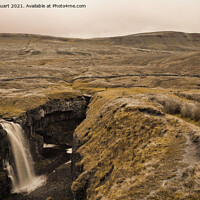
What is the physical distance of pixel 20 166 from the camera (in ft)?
94.1

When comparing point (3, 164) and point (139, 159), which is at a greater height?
point (139, 159)

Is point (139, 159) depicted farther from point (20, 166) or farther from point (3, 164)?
point (20, 166)

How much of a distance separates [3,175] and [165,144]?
23268 mm

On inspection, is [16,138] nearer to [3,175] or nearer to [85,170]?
[3,175]

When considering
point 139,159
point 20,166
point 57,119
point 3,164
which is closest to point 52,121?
point 57,119

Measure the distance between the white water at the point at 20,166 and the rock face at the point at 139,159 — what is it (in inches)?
473

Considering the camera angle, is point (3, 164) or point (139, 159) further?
point (3, 164)

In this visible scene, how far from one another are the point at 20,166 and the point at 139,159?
23.3 m

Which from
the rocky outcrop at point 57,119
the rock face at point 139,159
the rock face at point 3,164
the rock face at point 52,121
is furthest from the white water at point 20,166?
the rock face at point 139,159

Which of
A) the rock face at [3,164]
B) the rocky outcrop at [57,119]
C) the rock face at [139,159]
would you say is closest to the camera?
the rock face at [139,159]

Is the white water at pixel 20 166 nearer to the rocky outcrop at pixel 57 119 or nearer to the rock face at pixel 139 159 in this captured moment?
the rocky outcrop at pixel 57 119

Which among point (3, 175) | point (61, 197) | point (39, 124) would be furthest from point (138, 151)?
point (39, 124)

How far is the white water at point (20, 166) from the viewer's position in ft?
87.6

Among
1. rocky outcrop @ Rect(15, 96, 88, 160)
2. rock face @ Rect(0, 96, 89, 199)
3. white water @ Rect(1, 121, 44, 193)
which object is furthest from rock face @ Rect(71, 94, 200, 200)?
rocky outcrop @ Rect(15, 96, 88, 160)
